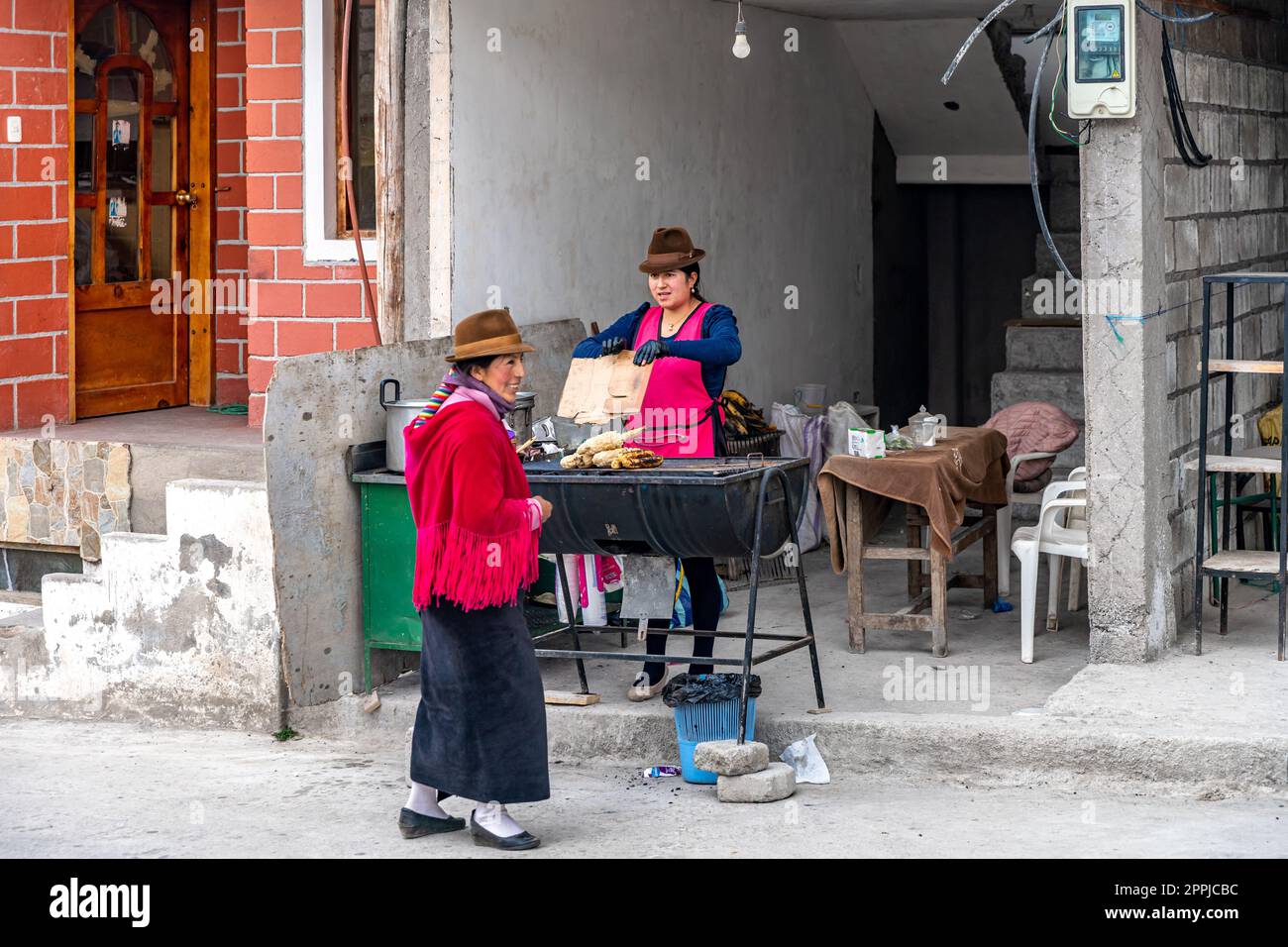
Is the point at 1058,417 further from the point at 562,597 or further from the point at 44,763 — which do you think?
the point at 44,763

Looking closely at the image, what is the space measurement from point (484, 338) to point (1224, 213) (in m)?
4.17

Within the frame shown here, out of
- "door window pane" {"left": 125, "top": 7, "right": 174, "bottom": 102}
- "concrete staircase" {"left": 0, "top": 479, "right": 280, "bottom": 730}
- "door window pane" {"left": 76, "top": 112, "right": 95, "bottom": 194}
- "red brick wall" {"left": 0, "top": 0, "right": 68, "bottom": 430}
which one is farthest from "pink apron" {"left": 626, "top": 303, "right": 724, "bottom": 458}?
"door window pane" {"left": 125, "top": 7, "right": 174, "bottom": 102}

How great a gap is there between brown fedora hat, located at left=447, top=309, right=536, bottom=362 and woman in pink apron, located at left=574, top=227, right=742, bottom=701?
1469mm

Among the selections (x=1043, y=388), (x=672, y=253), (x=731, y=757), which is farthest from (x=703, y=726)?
(x=1043, y=388)

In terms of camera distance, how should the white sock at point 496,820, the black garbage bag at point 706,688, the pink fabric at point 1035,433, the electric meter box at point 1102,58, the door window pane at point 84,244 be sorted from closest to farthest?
the white sock at point 496,820 < the black garbage bag at point 706,688 < the electric meter box at point 1102,58 < the pink fabric at point 1035,433 < the door window pane at point 84,244

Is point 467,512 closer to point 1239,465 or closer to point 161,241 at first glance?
point 1239,465

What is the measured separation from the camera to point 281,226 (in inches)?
404

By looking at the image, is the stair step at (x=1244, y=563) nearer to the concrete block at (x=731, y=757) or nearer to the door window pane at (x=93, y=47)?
the concrete block at (x=731, y=757)

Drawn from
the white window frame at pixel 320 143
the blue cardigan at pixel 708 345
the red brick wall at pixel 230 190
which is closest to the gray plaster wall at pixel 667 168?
the blue cardigan at pixel 708 345

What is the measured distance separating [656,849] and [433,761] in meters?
0.80

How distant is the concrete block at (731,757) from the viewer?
6.43 m

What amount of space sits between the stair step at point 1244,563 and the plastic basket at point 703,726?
213 centimetres

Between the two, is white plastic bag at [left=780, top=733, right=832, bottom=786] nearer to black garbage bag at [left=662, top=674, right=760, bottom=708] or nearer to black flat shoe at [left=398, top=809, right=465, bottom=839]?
black garbage bag at [left=662, top=674, right=760, bottom=708]

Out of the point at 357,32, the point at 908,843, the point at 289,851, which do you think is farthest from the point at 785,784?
the point at 357,32
